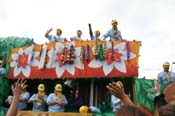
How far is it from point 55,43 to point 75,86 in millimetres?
1431

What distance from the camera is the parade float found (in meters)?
10.2

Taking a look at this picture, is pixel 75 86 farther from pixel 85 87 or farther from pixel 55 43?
pixel 55 43

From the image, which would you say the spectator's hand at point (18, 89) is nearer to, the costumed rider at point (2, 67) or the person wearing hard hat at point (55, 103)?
the person wearing hard hat at point (55, 103)

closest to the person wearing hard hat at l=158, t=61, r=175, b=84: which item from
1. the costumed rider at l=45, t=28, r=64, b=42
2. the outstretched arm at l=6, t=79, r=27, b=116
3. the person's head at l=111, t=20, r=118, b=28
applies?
the person's head at l=111, t=20, r=118, b=28

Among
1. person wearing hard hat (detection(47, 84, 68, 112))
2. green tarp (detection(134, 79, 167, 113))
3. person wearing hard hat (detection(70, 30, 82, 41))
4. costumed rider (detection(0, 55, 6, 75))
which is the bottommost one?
person wearing hard hat (detection(47, 84, 68, 112))

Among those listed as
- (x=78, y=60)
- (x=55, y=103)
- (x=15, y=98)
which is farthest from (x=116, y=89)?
(x=78, y=60)

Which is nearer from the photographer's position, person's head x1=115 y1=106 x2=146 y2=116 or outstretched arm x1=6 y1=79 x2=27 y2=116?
person's head x1=115 y1=106 x2=146 y2=116

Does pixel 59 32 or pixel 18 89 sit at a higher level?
pixel 59 32

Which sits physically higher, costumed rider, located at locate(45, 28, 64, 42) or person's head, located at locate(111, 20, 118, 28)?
person's head, located at locate(111, 20, 118, 28)

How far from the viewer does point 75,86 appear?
36.3 feet

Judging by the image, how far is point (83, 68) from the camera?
1062cm

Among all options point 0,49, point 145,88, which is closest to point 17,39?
point 0,49

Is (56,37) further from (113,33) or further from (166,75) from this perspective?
(166,75)

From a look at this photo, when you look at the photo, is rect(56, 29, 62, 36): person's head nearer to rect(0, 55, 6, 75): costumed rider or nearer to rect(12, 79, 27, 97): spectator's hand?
rect(0, 55, 6, 75): costumed rider
